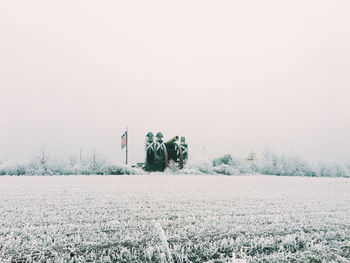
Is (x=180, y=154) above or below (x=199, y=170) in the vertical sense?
above

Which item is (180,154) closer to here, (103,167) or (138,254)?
(103,167)

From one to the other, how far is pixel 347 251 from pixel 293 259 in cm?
65

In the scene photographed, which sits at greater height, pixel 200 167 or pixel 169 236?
pixel 169 236

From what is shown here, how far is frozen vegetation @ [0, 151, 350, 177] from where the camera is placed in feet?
62.5

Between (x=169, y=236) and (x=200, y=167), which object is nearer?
(x=169, y=236)

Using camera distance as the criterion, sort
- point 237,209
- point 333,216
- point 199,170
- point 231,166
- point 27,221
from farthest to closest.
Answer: point 231,166 → point 199,170 → point 237,209 → point 333,216 → point 27,221

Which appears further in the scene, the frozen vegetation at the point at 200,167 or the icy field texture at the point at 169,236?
the frozen vegetation at the point at 200,167

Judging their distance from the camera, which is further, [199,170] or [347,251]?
[199,170]

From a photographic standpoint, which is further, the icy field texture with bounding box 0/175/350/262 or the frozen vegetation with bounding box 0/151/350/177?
the frozen vegetation with bounding box 0/151/350/177

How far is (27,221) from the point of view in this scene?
111 inches

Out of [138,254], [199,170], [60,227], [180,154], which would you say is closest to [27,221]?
[60,227]

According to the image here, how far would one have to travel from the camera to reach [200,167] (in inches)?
992

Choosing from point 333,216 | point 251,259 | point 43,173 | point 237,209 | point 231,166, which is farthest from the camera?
point 231,166

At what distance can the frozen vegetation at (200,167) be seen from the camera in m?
19.1
